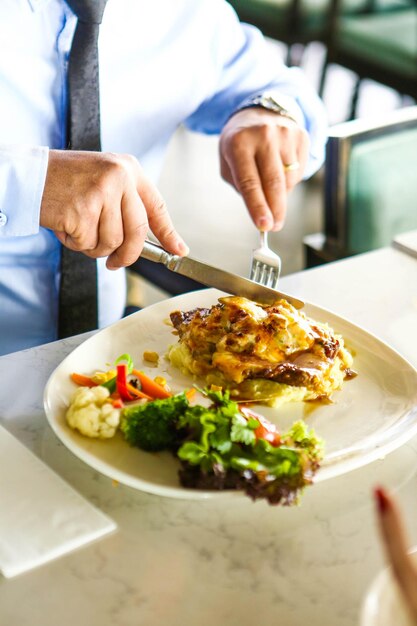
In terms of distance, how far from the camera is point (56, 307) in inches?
71.2

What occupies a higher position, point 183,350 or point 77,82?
point 77,82

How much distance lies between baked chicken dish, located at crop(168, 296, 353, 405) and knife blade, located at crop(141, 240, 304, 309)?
70mm

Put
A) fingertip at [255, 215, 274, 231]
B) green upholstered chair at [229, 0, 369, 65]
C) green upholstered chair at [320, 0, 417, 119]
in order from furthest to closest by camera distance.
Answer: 1. green upholstered chair at [229, 0, 369, 65]
2. green upholstered chair at [320, 0, 417, 119]
3. fingertip at [255, 215, 274, 231]

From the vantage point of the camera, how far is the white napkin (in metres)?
0.90

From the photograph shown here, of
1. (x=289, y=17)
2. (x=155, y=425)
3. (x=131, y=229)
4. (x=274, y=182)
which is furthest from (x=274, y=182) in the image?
(x=289, y=17)

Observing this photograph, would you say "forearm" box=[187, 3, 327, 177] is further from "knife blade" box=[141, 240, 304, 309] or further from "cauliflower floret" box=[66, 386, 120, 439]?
"cauliflower floret" box=[66, 386, 120, 439]

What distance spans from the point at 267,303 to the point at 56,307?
0.60 m

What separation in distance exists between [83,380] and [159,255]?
0.29m

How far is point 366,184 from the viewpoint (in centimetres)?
220

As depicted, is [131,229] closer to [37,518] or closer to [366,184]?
[37,518]

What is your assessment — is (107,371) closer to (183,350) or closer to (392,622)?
(183,350)

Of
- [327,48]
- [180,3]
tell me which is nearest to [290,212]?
[327,48]

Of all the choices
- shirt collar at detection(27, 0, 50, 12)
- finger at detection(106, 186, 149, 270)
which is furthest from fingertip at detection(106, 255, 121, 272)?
shirt collar at detection(27, 0, 50, 12)

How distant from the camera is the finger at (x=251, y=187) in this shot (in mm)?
1646
